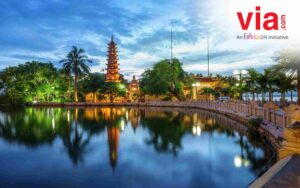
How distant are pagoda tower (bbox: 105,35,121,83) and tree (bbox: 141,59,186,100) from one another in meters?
25.2

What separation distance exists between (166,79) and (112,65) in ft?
105

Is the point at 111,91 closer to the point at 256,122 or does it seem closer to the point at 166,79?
the point at 166,79

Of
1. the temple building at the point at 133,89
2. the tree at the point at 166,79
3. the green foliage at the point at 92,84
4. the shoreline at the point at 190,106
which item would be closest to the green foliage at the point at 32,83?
the shoreline at the point at 190,106

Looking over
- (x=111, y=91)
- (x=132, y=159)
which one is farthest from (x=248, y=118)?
(x=111, y=91)

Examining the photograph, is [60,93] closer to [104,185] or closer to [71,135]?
[71,135]

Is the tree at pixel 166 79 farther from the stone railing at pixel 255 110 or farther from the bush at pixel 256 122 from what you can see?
the bush at pixel 256 122

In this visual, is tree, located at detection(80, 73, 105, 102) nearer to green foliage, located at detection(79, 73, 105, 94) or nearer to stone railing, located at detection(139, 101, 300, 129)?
green foliage, located at detection(79, 73, 105, 94)

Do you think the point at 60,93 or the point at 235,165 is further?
the point at 60,93

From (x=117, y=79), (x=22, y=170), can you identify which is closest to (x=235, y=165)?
(x=22, y=170)

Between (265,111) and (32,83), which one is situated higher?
(32,83)

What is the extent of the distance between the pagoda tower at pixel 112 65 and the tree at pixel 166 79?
82.7ft

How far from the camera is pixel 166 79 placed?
6178 cm

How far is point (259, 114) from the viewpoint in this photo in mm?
22359

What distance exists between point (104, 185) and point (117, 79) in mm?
80075
